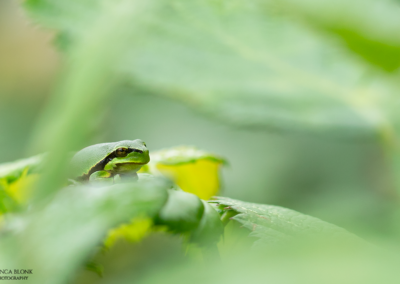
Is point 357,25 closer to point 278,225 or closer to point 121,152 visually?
point 278,225

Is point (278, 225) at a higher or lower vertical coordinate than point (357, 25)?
lower

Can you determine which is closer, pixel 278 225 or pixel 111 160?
pixel 278 225

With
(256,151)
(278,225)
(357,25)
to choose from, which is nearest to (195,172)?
(278,225)

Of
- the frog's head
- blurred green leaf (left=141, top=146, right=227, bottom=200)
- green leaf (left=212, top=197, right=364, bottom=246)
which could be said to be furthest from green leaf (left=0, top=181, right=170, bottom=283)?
the frog's head

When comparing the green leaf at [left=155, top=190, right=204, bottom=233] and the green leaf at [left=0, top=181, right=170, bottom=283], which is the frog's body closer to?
the green leaf at [left=155, top=190, right=204, bottom=233]

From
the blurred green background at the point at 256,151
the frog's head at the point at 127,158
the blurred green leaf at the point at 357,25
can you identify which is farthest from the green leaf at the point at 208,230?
the blurred green background at the point at 256,151

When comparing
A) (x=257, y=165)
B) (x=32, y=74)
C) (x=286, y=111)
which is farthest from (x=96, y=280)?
(x=32, y=74)

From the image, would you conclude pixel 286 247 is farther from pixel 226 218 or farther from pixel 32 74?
pixel 32 74
